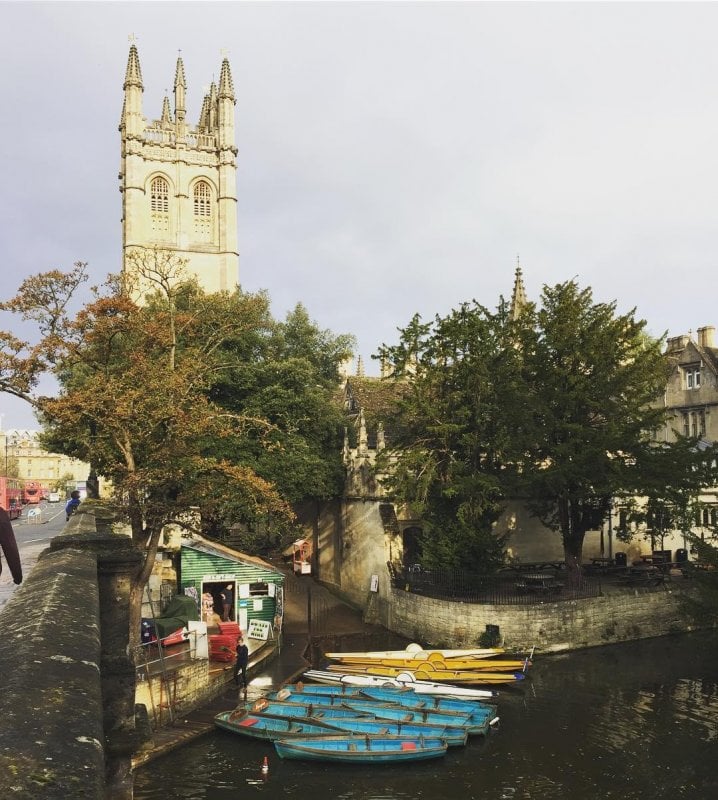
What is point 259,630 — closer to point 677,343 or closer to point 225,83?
point 677,343

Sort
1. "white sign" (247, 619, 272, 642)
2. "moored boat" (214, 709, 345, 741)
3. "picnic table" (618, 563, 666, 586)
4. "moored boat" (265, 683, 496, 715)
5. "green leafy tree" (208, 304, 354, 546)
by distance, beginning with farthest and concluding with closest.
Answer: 1. "green leafy tree" (208, 304, 354, 546)
2. "picnic table" (618, 563, 666, 586)
3. "white sign" (247, 619, 272, 642)
4. "moored boat" (265, 683, 496, 715)
5. "moored boat" (214, 709, 345, 741)

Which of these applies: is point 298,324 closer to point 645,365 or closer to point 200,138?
point 645,365

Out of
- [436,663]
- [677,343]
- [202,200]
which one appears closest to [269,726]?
[436,663]

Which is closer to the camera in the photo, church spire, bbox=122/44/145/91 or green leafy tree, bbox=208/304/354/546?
green leafy tree, bbox=208/304/354/546

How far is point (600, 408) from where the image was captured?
35.0m

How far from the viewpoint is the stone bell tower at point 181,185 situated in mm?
68312

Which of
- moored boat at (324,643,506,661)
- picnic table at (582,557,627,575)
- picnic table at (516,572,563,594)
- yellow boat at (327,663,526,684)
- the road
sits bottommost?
yellow boat at (327,663,526,684)

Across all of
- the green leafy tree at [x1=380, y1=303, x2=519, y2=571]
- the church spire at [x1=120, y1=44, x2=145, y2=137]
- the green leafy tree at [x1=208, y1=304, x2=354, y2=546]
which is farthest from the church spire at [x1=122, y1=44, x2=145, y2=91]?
the green leafy tree at [x1=380, y1=303, x2=519, y2=571]

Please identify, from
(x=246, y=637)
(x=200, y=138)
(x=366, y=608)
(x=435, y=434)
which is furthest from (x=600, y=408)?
(x=200, y=138)

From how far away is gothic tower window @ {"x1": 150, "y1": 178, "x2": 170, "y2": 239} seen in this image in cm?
6981

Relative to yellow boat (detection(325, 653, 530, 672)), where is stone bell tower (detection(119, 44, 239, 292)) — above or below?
above

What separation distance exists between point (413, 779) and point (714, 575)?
11.7 m

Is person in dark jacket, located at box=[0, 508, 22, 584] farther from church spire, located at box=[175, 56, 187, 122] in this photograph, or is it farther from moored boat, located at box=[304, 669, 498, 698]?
church spire, located at box=[175, 56, 187, 122]

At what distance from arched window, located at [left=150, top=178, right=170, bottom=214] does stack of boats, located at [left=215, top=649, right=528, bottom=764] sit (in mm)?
55147
